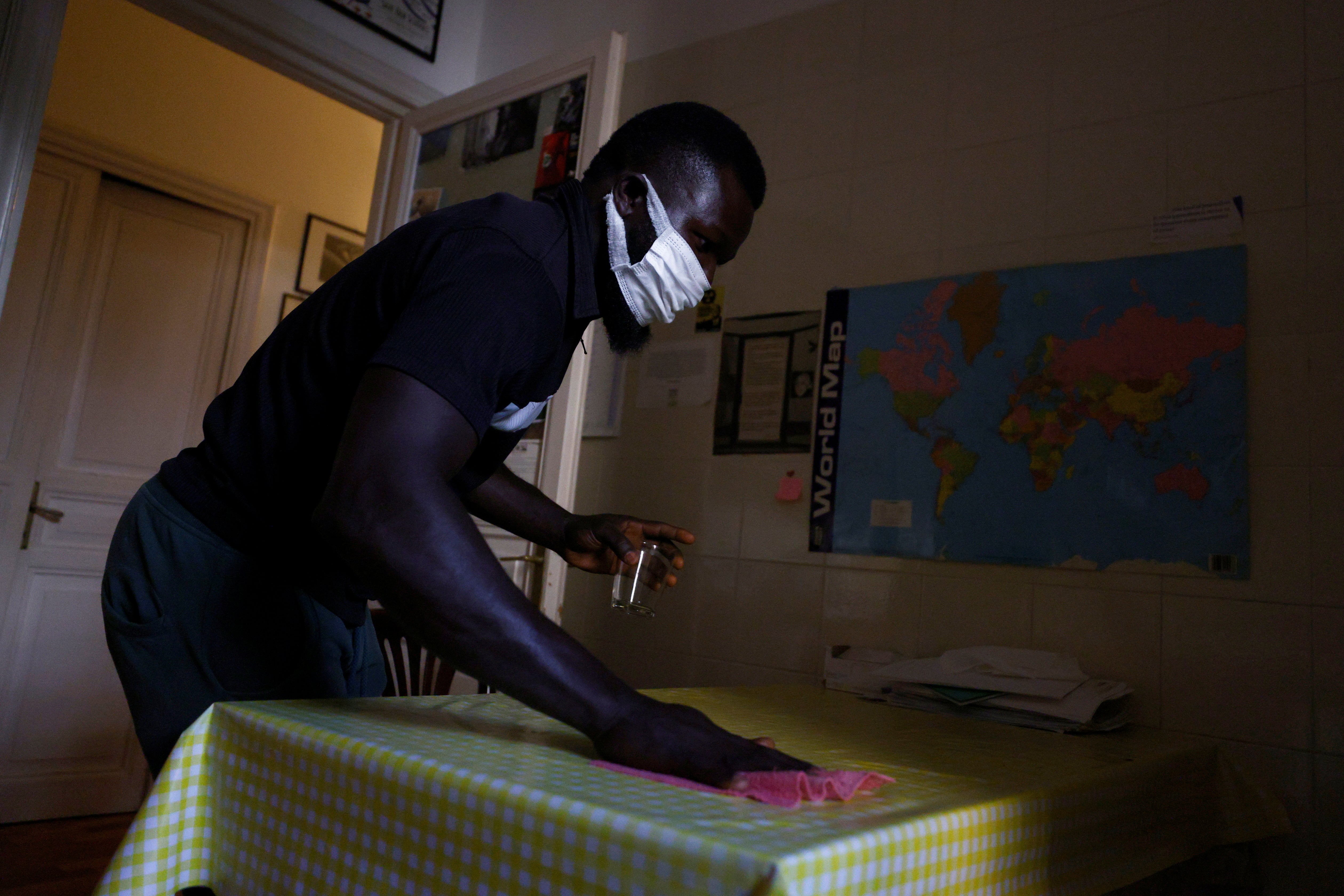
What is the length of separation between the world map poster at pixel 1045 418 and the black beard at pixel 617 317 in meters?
1.07

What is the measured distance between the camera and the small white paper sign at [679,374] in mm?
2602

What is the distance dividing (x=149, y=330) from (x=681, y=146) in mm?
3180

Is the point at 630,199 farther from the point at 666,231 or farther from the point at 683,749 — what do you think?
the point at 683,749

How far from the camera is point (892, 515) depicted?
2180 mm

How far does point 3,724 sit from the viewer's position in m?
3.11

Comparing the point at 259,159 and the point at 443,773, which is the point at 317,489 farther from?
the point at 259,159

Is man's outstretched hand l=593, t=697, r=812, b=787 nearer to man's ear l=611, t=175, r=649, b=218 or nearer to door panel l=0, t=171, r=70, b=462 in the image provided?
man's ear l=611, t=175, r=649, b=218

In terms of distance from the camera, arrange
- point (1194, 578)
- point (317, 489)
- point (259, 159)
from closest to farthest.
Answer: point (317, 489) < point (1194, 578) < point (259, 159)

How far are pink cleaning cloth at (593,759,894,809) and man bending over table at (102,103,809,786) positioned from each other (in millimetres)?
13

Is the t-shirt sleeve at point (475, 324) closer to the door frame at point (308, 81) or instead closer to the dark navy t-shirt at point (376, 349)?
the dark navy t-shirt at point (376, 349)

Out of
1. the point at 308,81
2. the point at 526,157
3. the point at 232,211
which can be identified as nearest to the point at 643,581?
the point at 526,157

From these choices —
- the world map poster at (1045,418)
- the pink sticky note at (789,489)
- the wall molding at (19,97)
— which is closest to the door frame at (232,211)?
the wall molding at (19,97)

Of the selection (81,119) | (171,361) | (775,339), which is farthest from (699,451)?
(81,119)

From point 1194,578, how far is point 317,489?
1591 millimetres
